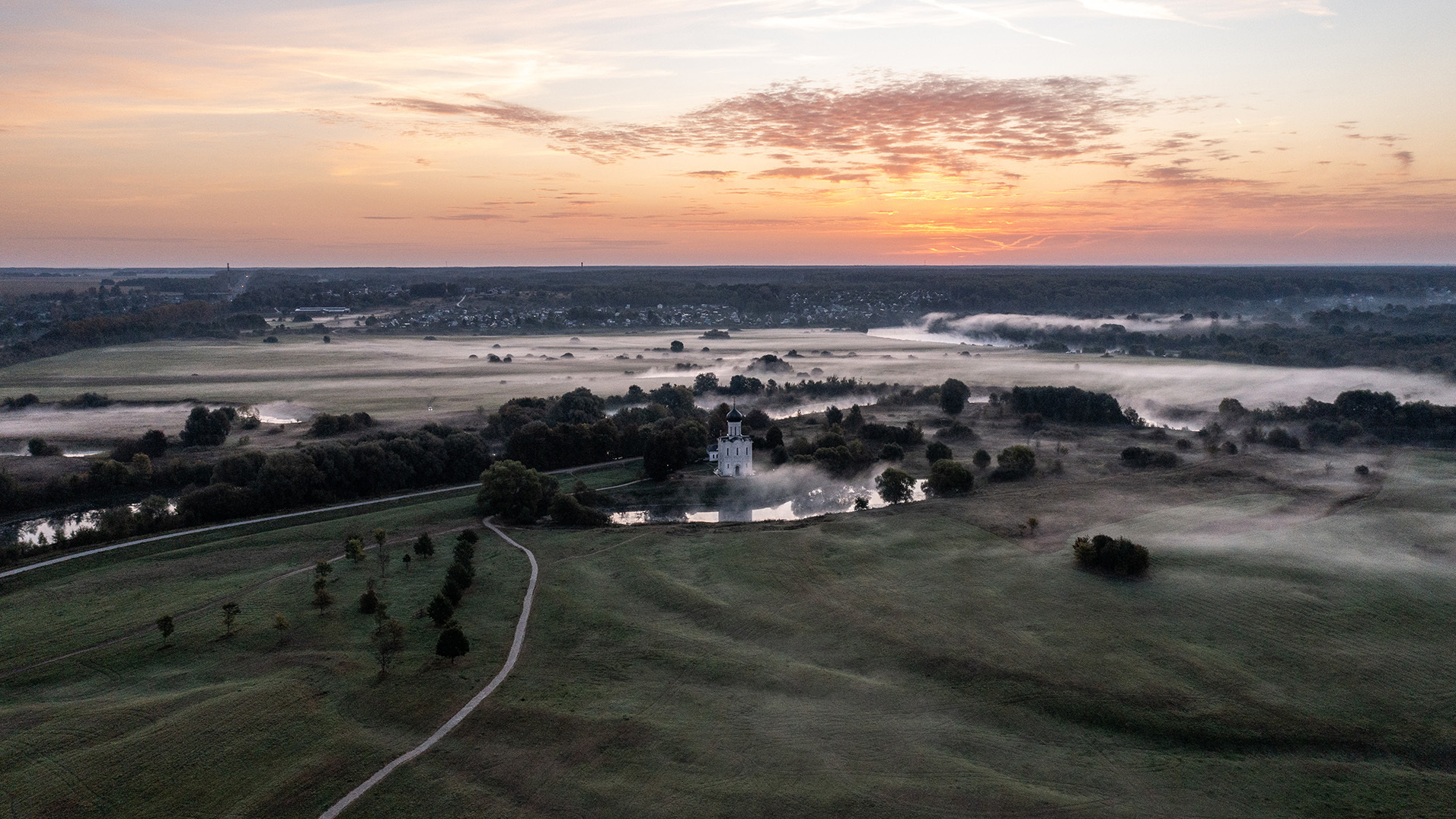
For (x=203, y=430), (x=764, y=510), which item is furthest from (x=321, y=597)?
(x=203, y=430)

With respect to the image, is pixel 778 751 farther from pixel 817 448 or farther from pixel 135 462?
pixel 135 462

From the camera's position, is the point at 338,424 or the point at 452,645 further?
the point at 338,424

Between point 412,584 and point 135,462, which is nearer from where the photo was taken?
point 412,584

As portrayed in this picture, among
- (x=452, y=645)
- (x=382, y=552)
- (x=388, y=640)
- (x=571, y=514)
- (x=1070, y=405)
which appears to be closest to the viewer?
(x=452, y=645)

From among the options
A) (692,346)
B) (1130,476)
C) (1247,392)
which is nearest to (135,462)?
(1130,476)

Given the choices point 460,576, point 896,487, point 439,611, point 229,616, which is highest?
point 896,487

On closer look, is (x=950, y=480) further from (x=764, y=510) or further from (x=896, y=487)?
(x=764, y=510)

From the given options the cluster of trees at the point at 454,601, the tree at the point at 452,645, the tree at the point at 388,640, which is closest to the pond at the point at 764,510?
the cluster of trees at the point at 454,601
